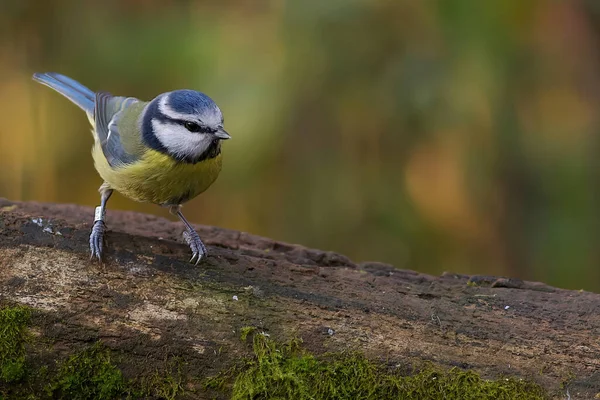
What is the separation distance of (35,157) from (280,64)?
1980 millimetres

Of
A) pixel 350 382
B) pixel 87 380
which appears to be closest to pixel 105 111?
pixel 87 380

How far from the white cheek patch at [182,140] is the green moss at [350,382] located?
0.98m

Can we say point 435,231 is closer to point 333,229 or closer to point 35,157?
point 333,229

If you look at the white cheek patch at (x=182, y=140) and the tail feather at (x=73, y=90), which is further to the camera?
the tail feather at (x=73, y=90)

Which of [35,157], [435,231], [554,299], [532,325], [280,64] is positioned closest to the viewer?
[532,325]

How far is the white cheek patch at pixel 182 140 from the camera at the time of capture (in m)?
2.94

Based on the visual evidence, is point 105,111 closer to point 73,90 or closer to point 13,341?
point 73,90

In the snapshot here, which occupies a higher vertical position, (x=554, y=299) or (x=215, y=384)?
(x=554, y=299)

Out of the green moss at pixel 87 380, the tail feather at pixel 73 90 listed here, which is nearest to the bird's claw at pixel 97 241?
the green moss at pixel 87 380

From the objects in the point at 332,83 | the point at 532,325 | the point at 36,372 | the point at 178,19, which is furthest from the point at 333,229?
the point at 36,372

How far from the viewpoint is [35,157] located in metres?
4.87

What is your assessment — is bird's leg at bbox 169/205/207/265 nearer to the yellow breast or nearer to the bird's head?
the yellow breast

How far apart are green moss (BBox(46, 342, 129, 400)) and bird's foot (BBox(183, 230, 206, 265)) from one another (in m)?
0.61

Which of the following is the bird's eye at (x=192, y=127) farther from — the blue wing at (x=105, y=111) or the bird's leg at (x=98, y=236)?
the bird's leg at (x=98, y=236)
